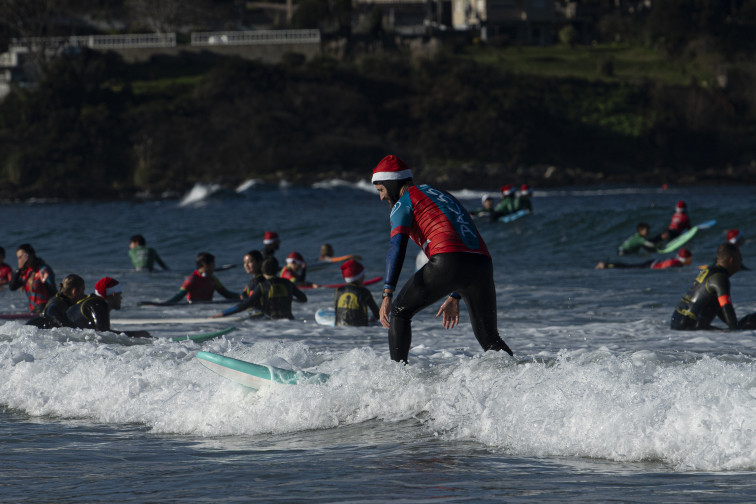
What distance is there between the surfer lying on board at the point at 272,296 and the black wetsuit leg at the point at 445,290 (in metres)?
5.51

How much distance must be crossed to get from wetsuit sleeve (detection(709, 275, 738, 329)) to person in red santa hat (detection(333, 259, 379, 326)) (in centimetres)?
376

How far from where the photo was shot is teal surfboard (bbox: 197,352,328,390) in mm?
7273

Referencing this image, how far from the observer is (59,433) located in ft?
23.5

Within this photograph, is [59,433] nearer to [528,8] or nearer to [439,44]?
[439,44]

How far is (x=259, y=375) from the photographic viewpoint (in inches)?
286

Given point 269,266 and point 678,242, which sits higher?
point 269,266

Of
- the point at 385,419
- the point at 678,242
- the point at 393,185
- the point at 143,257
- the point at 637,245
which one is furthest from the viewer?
the point at 678,242

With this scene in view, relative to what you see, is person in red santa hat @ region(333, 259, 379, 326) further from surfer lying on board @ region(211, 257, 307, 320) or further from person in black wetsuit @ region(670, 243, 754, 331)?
person in black wetsuit @ region(670, 243, 754, 331)

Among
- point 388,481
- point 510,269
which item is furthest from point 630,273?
point 388,481

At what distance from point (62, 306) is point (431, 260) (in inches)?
186

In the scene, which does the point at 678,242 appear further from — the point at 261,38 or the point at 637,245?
the point at 261,38

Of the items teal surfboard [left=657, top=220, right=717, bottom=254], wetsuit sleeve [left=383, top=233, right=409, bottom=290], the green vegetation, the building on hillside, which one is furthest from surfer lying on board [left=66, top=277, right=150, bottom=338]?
the building on hillside

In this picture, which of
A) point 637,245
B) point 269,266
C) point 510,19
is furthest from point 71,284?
point 510,19

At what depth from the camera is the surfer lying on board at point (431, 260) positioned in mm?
6863
